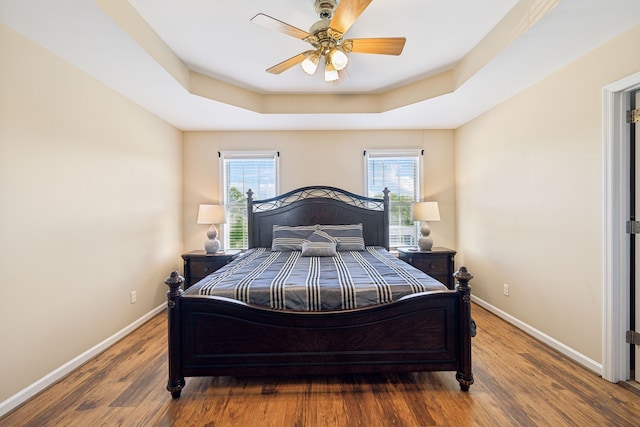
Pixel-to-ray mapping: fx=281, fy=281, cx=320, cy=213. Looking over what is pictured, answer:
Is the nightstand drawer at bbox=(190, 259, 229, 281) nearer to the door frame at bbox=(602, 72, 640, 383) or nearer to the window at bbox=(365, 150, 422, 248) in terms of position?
the window at bbox=(365, 150, 422, 248)

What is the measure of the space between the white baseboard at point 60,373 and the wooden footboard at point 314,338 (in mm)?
949

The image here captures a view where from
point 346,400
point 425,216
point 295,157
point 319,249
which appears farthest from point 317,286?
point 295,157

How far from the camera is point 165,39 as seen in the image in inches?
91.8

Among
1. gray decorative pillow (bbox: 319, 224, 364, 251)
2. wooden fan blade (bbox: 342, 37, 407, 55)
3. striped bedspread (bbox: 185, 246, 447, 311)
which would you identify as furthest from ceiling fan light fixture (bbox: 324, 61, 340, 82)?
gray decorative pillow (bbox: 319, 224, 364, 251)

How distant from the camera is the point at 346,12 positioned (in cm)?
166

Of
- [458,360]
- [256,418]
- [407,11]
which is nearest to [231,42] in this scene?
[407,11]

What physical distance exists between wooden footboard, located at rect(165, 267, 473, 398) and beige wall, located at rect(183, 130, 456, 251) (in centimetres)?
246

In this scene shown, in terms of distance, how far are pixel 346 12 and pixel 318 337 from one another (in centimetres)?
204

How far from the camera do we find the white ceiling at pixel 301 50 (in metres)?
1.80

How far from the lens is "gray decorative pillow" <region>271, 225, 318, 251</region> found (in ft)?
11.7

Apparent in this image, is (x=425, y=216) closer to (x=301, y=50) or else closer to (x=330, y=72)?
(x=330, y=72)

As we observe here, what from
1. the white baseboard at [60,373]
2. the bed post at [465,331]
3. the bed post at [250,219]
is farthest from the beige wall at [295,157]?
the bed post at [465,331]

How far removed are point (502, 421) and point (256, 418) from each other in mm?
1445

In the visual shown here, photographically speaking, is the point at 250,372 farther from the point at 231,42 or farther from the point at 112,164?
the point at 231,42
